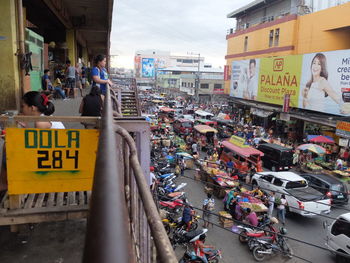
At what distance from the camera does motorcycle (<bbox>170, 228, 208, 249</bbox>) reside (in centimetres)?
1015

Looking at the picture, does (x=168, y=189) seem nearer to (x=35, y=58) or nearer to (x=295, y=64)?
(x=35, y=58)

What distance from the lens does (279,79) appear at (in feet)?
88.0

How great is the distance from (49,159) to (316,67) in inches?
913

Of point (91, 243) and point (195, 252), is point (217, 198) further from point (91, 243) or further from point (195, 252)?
point (91, 243)

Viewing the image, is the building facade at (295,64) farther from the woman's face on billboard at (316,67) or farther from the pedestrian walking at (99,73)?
the pedestrian walking at (99,73)

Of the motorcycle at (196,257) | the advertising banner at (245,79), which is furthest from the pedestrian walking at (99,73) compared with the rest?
the advertising banner at (245,79)

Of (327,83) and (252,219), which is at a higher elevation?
(327,83)

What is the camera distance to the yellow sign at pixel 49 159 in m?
3.08

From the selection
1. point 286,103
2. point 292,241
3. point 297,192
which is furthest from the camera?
point 286,103

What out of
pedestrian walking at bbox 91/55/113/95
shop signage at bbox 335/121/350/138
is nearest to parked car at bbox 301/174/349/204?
shop signage at bbox 335/121/350/138

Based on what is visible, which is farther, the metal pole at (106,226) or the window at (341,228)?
the window at (341,228)

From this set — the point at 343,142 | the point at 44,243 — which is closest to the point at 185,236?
the point at 44,243

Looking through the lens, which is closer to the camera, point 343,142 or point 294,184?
point 294,184

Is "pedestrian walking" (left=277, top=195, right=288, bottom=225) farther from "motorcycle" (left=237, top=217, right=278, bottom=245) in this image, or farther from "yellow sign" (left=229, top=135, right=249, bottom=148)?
"yellow sign" (left=229, top=135, right=249, bottom=148)
